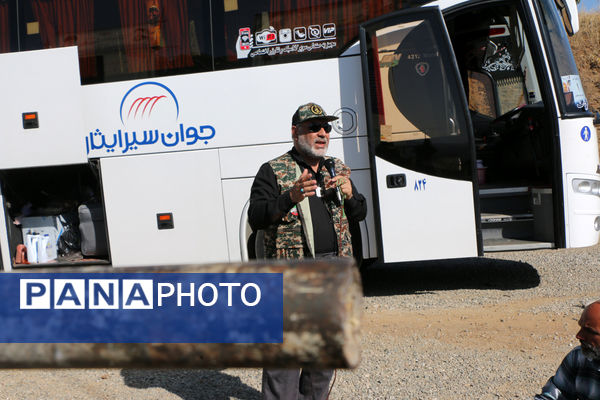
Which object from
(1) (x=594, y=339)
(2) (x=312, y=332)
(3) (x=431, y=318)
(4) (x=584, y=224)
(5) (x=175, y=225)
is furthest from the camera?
(5) (x=175, y=225)

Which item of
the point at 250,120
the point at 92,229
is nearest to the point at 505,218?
the point at 250,120

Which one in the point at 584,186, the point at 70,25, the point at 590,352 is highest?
the point at 70,25

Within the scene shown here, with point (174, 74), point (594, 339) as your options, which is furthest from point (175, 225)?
point (594, 339)

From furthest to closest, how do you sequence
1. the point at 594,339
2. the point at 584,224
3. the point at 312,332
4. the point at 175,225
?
the point at 175,225, the point at 584,224, the point at 594,339, the point at 312,332

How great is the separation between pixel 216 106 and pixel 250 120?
0.38 metres

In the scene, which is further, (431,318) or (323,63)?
(323,63)

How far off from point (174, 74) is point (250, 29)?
2.96 feet

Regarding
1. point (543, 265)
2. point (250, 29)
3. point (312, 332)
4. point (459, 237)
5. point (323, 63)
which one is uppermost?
point (250, 29)

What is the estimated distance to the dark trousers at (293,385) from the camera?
10.5ft

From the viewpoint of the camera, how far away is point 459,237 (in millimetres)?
5984

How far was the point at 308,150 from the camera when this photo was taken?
3.46 meters

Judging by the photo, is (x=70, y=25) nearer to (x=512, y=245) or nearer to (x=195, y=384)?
(x=195, y=384)

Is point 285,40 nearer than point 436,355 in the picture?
No

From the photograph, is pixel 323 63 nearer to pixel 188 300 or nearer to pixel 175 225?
pixel 175 225
